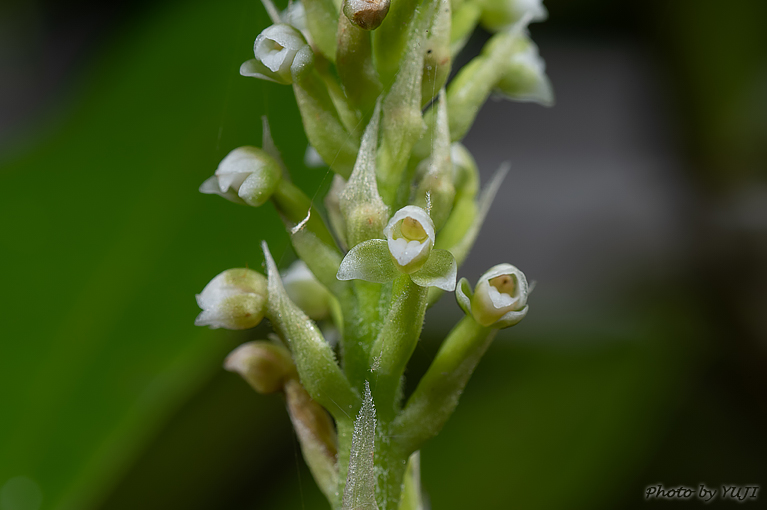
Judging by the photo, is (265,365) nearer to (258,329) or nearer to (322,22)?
(322,22)

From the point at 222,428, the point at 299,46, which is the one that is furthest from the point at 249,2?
the point at 222,428

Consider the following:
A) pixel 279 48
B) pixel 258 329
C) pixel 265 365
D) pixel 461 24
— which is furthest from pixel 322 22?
pixel 258 329

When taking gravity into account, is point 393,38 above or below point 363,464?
above

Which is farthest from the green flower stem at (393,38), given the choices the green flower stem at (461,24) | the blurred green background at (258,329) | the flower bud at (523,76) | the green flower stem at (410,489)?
the green flower stem at (410,489)

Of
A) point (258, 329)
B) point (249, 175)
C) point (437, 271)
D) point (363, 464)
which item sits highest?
point (249, 175)

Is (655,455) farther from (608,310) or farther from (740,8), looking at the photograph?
(740,8)

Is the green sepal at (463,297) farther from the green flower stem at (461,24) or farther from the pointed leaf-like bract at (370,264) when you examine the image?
the green flower stem at (461,24)

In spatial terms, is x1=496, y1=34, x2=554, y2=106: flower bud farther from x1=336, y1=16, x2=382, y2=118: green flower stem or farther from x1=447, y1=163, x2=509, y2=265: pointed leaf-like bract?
x1=336, y1=16, x2=382, y2=118: green flower stem
